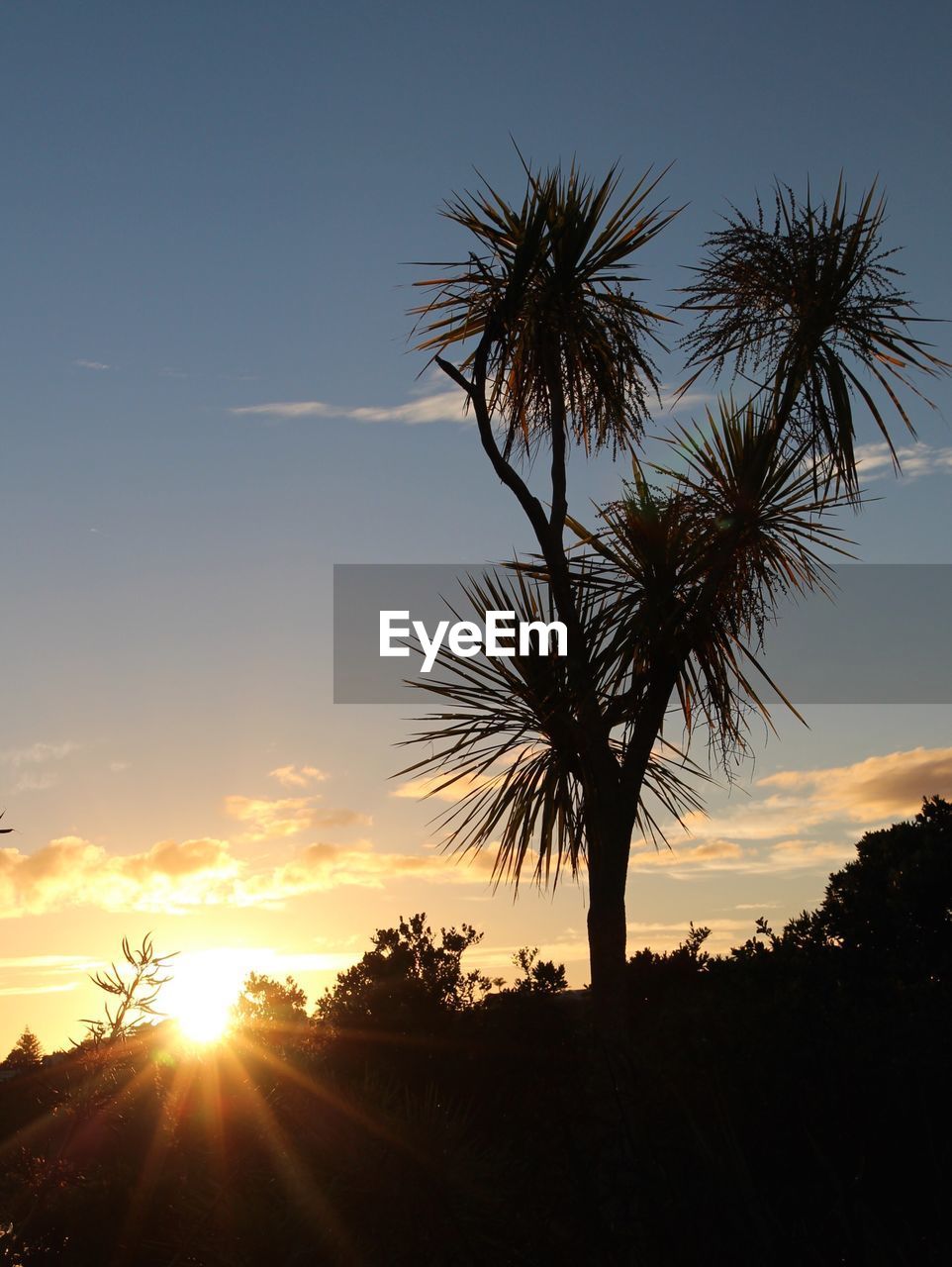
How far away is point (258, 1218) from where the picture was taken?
A: 3.11 metres

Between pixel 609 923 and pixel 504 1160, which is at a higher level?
pixel 609 923

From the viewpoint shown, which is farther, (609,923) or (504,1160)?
(609,923)

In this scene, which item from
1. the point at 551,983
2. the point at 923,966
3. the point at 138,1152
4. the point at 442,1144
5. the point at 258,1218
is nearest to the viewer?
the point at 442,1144

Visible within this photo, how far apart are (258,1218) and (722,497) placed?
7450 mm

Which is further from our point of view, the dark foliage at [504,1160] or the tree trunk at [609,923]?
the tree trunk at [609,923]

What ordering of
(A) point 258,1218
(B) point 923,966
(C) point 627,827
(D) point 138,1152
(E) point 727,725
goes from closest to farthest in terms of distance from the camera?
(A) point 258,1218 → (D) point 138,1152 → (C) point 627,827 → (E) point 727,725 → (B) point 923,966

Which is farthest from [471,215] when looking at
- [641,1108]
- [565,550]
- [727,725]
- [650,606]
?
[641,1108]

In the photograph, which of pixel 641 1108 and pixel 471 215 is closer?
pixel 641 1108

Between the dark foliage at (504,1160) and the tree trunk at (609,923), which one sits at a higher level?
the tree trunk at (609,923)

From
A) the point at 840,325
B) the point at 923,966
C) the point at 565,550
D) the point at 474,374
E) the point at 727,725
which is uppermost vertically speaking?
the point at 840,325

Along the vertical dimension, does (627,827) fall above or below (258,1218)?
above

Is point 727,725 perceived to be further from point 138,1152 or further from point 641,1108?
point 641,1108

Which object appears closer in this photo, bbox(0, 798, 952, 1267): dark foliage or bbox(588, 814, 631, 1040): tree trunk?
bbox(0, 798, 952, 1267): dark foliage

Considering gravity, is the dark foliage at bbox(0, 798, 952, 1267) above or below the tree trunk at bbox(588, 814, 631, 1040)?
below
